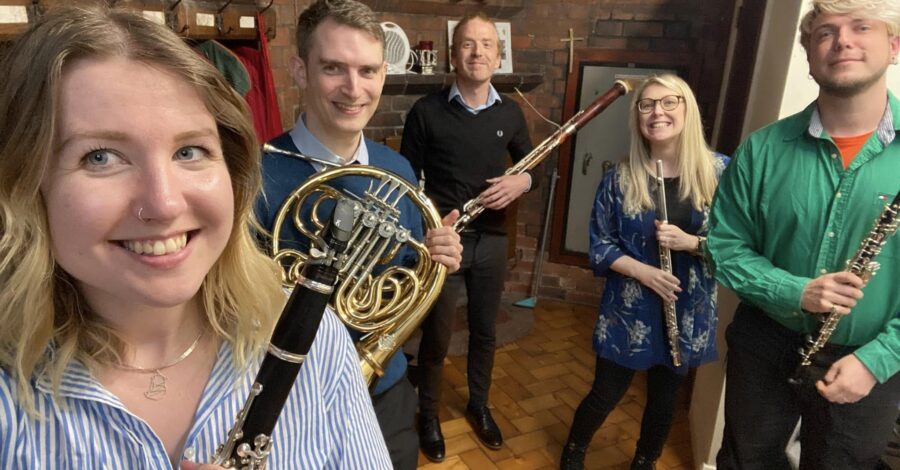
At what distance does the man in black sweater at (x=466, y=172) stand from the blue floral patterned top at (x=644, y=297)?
462mm

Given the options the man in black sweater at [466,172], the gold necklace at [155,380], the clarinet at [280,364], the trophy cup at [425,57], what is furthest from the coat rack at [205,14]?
the clarinet at [280,364]

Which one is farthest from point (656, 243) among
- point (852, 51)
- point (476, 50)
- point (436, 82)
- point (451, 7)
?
point (451, 7)

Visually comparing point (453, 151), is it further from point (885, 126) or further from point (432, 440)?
point (885, 126)

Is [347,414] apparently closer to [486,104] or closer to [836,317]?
[836,317]

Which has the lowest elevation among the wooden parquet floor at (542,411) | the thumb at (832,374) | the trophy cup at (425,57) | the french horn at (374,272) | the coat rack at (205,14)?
the wooden parquet floor at (542,411)

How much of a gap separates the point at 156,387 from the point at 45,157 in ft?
1.14

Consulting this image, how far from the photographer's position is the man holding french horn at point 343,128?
1.39 metres

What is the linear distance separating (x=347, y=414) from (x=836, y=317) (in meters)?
1.22

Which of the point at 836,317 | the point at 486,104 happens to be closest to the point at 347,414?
the point at 836,317

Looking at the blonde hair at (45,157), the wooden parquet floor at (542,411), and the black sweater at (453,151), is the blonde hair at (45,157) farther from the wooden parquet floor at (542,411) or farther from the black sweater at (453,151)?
the wooden parquet floor at (542,411)

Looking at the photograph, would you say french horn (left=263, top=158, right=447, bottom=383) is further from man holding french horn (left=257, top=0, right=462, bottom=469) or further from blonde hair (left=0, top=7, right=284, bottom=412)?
blonde hair (left=0, top=7, right=284, bottom=412)

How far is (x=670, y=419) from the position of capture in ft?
6.99

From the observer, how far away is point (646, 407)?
216cm

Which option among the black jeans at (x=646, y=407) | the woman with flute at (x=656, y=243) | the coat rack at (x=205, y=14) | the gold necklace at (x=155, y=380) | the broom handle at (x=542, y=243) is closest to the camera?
the gold necklace at (x=155, y=380)
